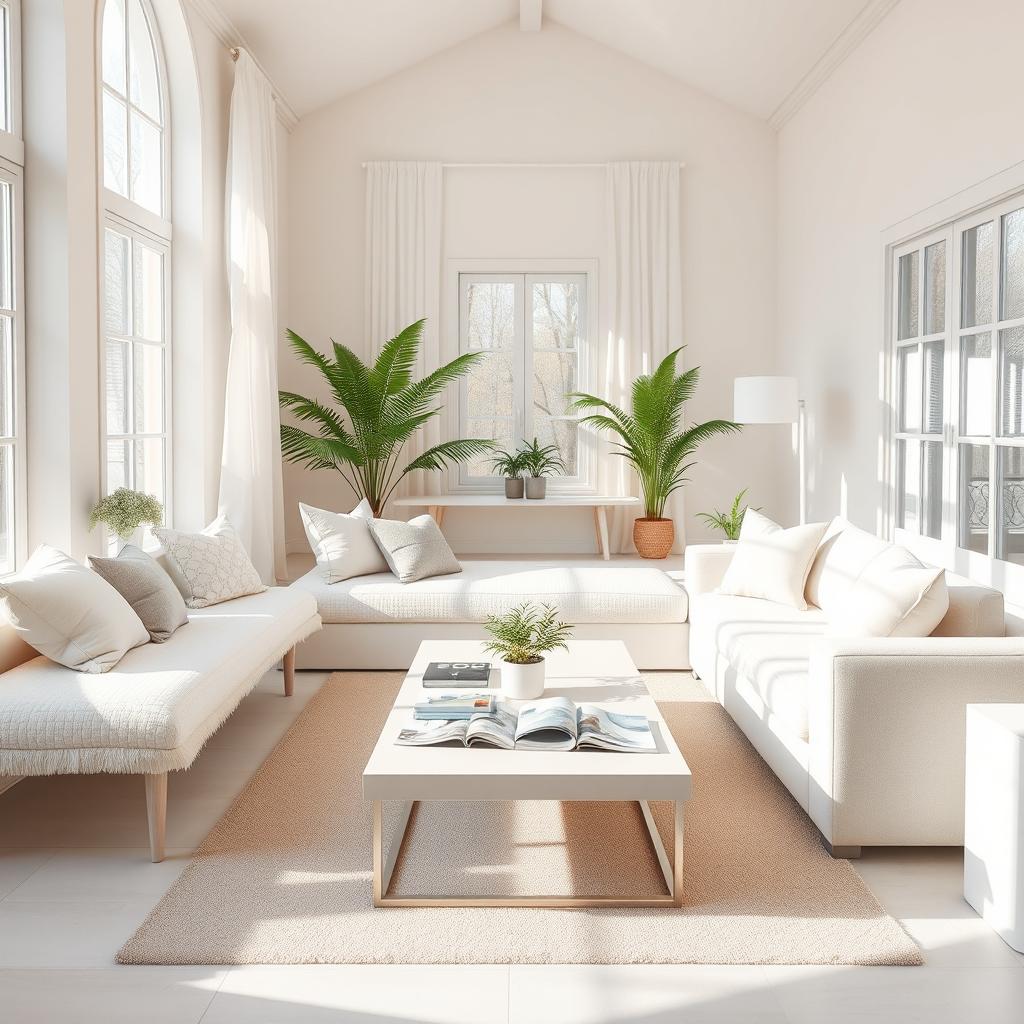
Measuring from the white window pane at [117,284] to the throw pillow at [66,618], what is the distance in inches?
69.5

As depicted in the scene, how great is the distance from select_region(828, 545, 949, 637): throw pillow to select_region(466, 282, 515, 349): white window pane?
4.63 meters

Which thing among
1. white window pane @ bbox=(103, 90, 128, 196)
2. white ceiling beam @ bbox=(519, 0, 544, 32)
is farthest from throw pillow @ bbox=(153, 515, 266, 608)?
white ceiling beam @ bbox=(519, 0, 544, 32)

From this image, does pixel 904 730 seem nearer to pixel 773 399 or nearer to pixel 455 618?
pixel 455 618

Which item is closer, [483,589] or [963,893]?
[963,893]

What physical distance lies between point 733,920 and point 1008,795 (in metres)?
0.68

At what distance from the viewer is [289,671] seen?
4355 mm

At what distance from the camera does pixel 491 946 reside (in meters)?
2.29

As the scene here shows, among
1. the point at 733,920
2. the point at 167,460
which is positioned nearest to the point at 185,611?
the point at 167,460

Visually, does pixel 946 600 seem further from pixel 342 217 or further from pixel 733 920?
pixel 342 217

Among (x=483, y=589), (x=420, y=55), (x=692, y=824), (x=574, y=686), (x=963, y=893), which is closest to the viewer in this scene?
(x=963, y=893)

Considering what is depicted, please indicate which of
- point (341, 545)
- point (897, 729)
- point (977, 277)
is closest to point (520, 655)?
point (897, 729)

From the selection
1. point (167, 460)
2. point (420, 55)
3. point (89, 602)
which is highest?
point (420, 55)

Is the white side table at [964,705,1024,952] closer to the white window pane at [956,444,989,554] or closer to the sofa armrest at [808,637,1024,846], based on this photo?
the sofa armrest at [808,637,1024,846]

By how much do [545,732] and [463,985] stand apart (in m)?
0.69
